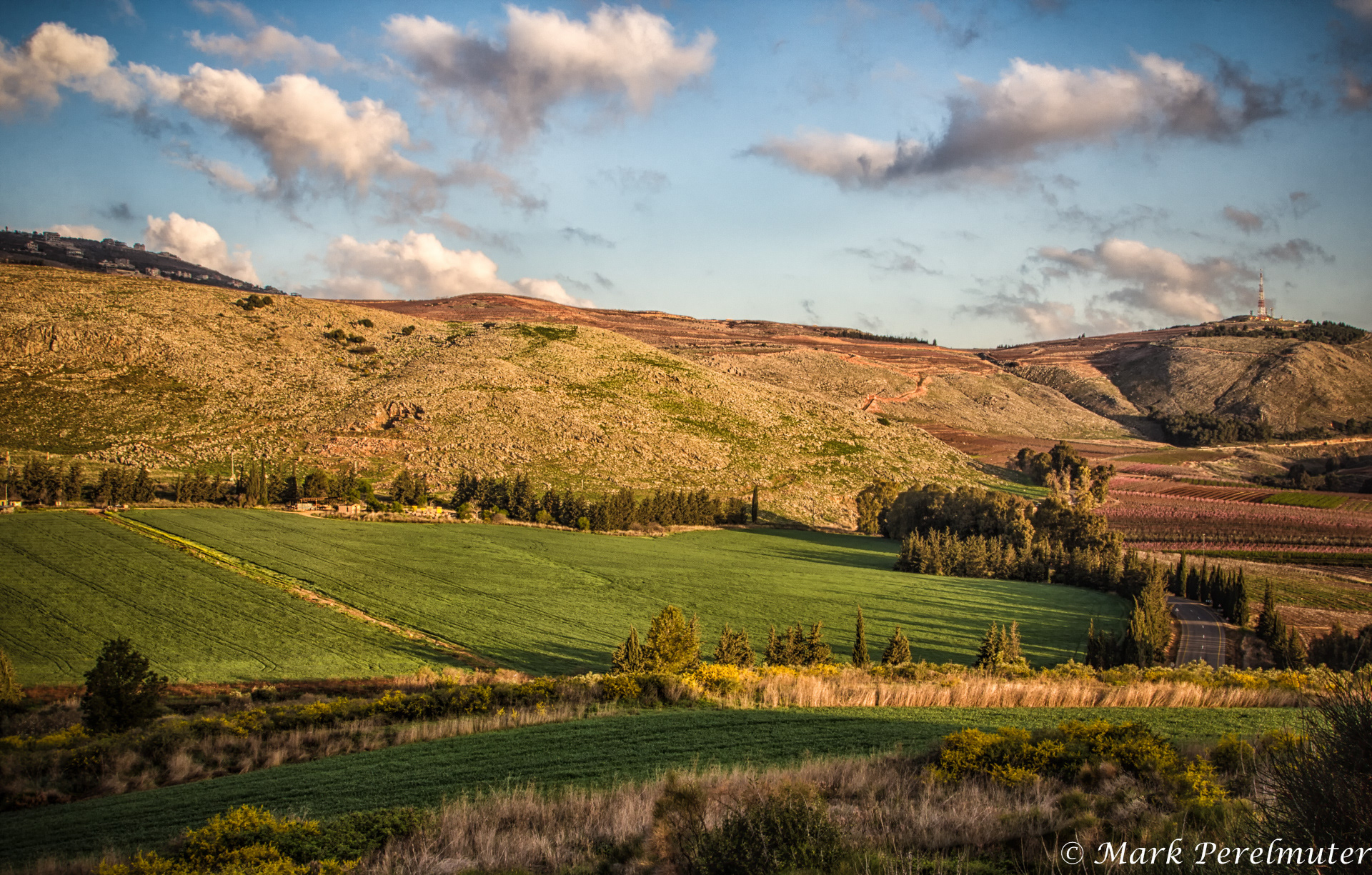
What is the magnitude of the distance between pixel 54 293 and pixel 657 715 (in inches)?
5132

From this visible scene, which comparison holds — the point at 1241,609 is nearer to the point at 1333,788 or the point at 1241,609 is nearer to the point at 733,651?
the point at 733,651

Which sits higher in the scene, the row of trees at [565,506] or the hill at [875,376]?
the hill at [875,376]

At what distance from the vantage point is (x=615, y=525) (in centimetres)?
6950

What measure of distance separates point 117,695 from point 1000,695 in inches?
893

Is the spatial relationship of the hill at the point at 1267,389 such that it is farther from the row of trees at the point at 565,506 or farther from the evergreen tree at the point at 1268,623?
the row of trees at the point at 565,506

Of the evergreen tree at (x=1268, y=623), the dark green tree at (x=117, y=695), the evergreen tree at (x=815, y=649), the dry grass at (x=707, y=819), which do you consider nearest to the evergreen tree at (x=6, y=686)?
the dark green tree at (x=117, y=695)

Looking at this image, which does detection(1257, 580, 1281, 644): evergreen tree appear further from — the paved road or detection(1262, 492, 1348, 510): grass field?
detection(1262, 492, 1348, 510): grass field

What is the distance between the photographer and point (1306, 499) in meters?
97.2

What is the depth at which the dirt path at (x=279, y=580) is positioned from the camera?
32500 millimetres

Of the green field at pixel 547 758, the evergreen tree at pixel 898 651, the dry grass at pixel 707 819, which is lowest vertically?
the evergreen tree at pixel 898 651

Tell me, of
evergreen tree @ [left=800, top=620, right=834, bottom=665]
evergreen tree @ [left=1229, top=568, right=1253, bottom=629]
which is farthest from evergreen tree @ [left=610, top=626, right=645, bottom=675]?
evergreen tree @ [left=1229, top=568, right=1253, bottom=629]

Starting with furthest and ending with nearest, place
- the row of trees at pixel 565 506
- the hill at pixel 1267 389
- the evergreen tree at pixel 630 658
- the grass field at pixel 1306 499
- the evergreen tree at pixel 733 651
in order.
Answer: the hill at pixel 1267 389 → the grass field at pixel 1306 499 → the row of trees at pixel 565 506 → the evergreen tree at pixel 733 651 → the evergreen tree at pixel 630 658

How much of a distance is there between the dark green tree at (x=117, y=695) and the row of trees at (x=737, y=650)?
1335cm

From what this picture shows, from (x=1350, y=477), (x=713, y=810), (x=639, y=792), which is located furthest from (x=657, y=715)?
(x=1350, y=477)
